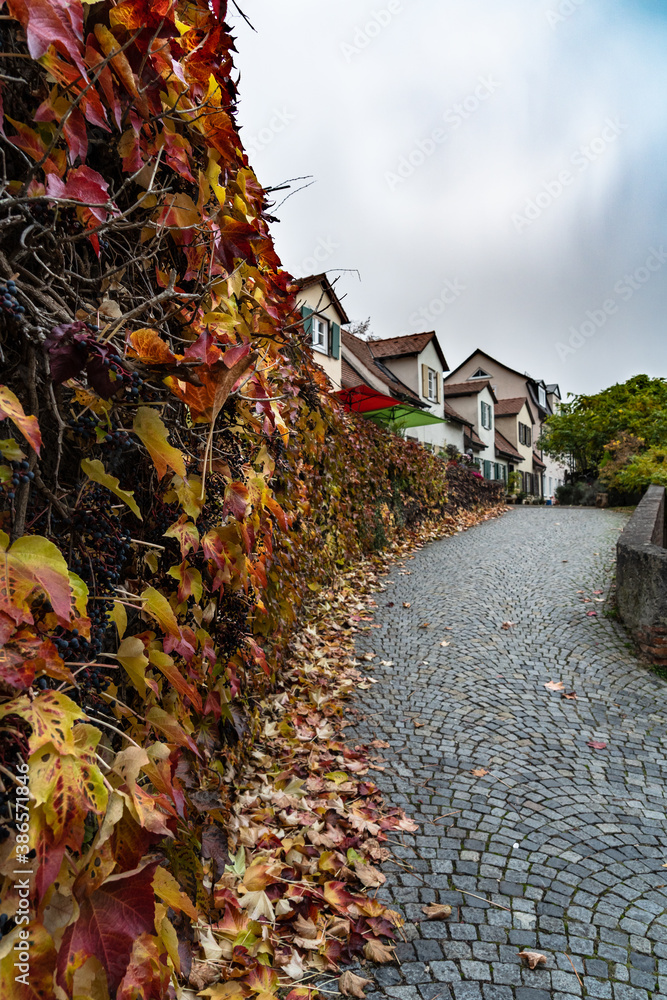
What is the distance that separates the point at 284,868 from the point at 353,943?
1.34 ft

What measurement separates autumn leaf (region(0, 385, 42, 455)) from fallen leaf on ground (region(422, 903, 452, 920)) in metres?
2.44

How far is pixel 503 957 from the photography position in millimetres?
2115

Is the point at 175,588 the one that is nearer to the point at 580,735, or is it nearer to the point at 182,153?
the point at 182,153

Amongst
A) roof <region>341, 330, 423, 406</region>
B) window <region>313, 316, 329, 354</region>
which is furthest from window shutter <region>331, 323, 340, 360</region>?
roof <region>341, 330, 423, 406</region>

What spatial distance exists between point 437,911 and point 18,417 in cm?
251

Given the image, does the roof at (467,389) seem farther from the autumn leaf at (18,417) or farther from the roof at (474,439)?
the autumn leaf at (18,417)

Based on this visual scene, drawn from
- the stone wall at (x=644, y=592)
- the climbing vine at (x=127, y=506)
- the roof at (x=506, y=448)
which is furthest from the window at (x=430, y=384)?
the climbing vine at (x=127, y=506)

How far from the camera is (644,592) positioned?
4.99 metres

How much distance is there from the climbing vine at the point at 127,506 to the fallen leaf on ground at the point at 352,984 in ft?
0.27

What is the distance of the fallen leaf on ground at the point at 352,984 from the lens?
1.98 m

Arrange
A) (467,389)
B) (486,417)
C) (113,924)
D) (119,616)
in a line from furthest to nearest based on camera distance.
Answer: (486,417) < (467,389) < (119,616) < (113,924)

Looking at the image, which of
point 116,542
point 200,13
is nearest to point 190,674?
point 116,542

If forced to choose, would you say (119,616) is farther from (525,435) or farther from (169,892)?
(525,435)

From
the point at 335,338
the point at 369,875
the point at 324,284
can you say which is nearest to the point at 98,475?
the point at 324,284
